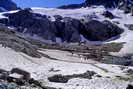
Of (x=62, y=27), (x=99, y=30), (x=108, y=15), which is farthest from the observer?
(x=108, y=15)

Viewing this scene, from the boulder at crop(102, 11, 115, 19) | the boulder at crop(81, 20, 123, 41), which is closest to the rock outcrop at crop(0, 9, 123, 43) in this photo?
the boulder at crop(81, 20, 123, 41)

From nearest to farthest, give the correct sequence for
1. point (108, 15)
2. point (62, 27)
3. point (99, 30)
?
point (99, 30), point (62, 27), point (108, 15)

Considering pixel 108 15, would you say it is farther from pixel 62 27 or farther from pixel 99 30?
pixel 62 27

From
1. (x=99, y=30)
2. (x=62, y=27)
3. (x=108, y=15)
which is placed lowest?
(x=99, y=30)

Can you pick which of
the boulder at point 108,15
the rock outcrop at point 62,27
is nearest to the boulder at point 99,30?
the rock outcrop at point 62,27

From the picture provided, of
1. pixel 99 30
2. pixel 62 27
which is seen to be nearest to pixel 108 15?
pixel 99 30

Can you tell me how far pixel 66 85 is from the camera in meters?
31.4

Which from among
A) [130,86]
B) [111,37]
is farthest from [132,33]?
[130,86]

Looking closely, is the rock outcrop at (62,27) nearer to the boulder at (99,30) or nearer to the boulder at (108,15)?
the boulder at (99,30)

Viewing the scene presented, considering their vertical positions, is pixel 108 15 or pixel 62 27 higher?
pixel 108 15

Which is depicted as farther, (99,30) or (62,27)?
(62,27)

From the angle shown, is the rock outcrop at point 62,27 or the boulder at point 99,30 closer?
the rock outcrop at point 62,27

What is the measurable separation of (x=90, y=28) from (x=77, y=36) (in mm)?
9522

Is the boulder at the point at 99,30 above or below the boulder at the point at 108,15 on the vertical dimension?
below
